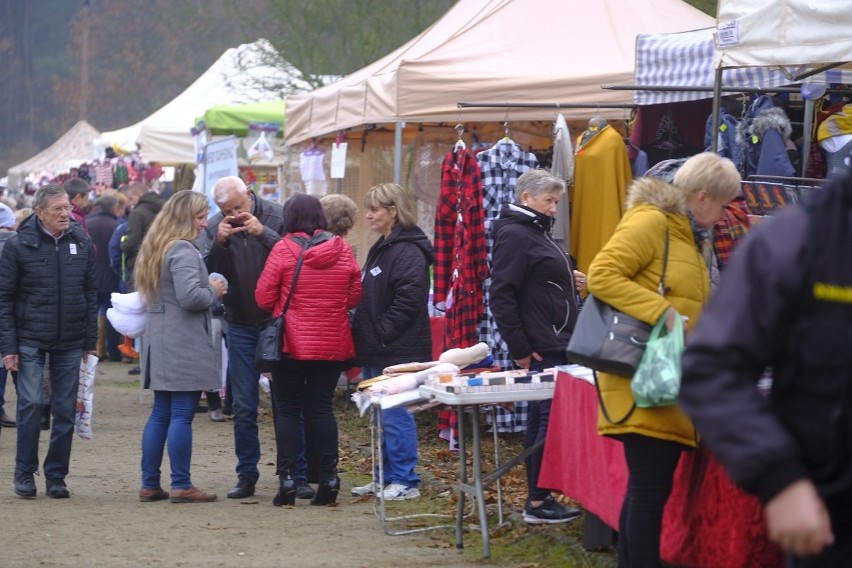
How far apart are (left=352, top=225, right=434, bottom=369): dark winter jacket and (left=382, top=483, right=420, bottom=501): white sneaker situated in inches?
28.9

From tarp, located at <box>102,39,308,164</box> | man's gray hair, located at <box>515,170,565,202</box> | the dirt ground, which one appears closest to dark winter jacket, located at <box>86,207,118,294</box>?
the dirt ground

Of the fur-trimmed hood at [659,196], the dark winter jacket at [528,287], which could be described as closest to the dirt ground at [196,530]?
the dark winter jacket at [528,287]

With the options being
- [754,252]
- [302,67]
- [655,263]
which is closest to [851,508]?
[754,252]

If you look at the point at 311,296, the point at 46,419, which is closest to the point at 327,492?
the point at 311,296

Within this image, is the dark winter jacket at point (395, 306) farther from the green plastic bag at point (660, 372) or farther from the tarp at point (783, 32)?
the green plastic bag at point (660, 372)

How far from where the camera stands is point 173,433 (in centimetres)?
740

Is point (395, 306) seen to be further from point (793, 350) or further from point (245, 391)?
point (793, 350)

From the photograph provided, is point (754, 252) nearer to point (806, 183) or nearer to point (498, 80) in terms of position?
point (806, 183)

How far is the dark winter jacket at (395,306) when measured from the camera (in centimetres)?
734

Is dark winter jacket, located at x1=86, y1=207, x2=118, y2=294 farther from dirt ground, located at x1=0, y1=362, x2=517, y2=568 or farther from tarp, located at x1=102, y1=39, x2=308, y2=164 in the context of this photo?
tarp, located at x1=102, y1=39, x2=308, y2=164

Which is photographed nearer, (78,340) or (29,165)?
(78,340)

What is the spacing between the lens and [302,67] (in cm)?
2362

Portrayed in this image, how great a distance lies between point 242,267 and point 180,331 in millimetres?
530

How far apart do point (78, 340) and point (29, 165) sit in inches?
1285
